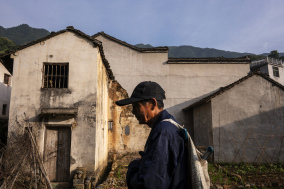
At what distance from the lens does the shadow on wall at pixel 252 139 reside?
13164 millimetres

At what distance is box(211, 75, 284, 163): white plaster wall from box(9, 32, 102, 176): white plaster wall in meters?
8.33

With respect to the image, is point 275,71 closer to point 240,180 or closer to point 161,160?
point 240,180

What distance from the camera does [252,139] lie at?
13.5 m

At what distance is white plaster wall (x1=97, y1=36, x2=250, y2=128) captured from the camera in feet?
64.5

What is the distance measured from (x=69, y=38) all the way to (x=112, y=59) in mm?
10407

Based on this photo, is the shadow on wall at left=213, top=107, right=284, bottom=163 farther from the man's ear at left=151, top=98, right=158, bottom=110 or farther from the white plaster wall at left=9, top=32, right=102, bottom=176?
the man's ear at left=151, top=98, right=158, bottom=110

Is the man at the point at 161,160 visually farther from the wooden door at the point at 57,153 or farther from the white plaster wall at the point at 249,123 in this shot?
the white plaster wall at the point at 249,123

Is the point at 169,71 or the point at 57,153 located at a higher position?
the point at 169,71

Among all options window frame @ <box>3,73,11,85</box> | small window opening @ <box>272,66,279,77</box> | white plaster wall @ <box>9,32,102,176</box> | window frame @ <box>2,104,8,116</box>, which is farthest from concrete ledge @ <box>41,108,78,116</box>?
small window opening @ <box>272,66,279,77</box>

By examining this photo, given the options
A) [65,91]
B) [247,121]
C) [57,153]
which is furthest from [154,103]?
[247,121]

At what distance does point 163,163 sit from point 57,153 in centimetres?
845

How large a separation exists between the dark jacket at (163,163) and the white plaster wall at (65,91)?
757 centimetres

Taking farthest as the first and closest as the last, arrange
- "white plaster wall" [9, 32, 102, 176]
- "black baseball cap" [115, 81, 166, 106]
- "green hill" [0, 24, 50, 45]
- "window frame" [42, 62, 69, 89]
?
1. "green hill" [0, 24, 50, 45]
2. "window frame" [42, 62, 69, 89]
3. "white plaster wall" [9, 32, 102, 176]
4. "black baseball cap" [115, 81, 166, 106]

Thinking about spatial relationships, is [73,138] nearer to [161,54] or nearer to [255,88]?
[255,88]
